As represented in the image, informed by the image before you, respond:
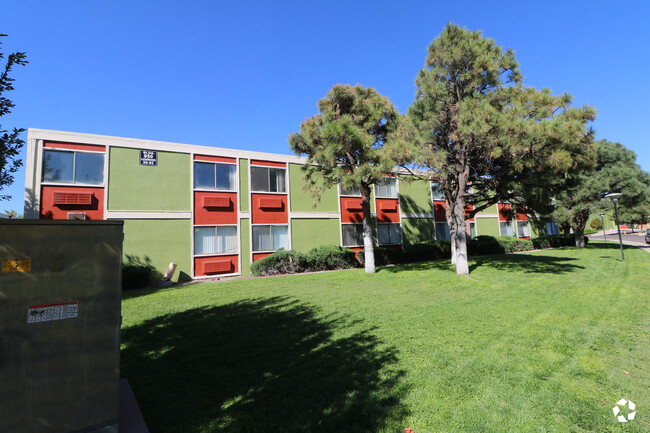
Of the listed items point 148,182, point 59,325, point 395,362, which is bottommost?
point 395,362

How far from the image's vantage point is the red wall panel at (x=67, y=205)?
13.8 m

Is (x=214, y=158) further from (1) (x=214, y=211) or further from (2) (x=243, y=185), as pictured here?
(1) (x=214, y=211)

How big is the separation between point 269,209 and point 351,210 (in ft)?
21.0

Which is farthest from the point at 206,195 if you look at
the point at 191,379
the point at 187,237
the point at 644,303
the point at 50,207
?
the point at 644,303

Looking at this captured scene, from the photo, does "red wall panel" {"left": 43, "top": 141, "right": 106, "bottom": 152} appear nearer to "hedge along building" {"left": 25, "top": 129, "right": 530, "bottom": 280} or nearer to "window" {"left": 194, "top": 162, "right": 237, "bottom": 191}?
"hedge along building" {"left": 25, "top": 129, "right": 530, "bottom": 280}

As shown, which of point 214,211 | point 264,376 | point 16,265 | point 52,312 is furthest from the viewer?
A: point 214,211

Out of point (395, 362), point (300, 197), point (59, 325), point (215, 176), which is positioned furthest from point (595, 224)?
point (59, 325)

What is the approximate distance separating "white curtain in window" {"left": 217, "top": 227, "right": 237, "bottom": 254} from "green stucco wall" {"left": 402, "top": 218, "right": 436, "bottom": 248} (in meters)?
13.4

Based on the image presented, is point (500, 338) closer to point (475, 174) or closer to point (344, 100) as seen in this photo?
point (475, 174)

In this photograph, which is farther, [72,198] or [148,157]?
[148,157]

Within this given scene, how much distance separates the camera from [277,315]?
762 centimetres

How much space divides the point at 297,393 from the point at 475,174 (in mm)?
15579

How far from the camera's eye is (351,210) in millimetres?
21984

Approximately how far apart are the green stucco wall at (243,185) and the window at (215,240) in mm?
1496
